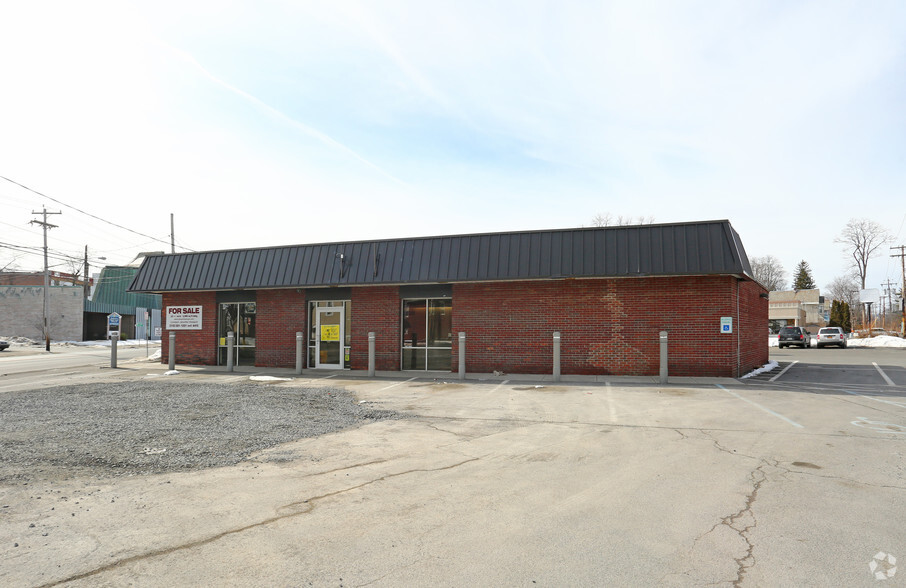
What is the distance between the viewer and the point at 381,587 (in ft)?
10.8

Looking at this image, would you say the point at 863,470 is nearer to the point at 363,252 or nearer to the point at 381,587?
the point at 381,587

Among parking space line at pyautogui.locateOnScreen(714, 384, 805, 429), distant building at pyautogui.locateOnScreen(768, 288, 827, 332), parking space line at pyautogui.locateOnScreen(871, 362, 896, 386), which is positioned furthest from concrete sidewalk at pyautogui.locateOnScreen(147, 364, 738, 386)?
distant building at pyautogui.locateOnScreen(768, 288, 827, 332)

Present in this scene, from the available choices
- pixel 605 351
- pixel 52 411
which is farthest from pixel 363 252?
pixel 52 411

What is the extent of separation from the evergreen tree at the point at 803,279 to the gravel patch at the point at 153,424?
372 ft

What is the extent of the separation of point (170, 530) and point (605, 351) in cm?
1310

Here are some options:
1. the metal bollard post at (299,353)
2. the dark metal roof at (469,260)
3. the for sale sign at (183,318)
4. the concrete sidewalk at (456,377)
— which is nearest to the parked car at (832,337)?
the dark metal roof at (469,260)

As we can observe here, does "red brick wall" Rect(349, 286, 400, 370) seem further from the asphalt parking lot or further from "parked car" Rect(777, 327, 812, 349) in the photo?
"parked car" Rect(777, 327, 812, 349)

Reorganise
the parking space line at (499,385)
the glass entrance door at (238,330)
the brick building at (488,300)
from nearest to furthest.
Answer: the parking space line at (499,385) → the brick building at (488,300) → the glass entrance door at (238,330)

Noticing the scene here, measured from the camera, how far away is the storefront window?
1719 cm

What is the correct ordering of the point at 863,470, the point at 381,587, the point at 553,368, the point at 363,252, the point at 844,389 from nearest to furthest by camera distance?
the point at 381,587
the point at 863,470
the point at 844,389
the point at 553,368
the point at 363,252

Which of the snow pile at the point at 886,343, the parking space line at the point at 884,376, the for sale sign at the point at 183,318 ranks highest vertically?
the for sale sign at the point at 183,318

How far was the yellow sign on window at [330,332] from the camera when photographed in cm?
1843

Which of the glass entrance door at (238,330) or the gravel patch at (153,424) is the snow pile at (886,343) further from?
the gravel patch at (153,424)

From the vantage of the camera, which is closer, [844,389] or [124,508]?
[124,508]
